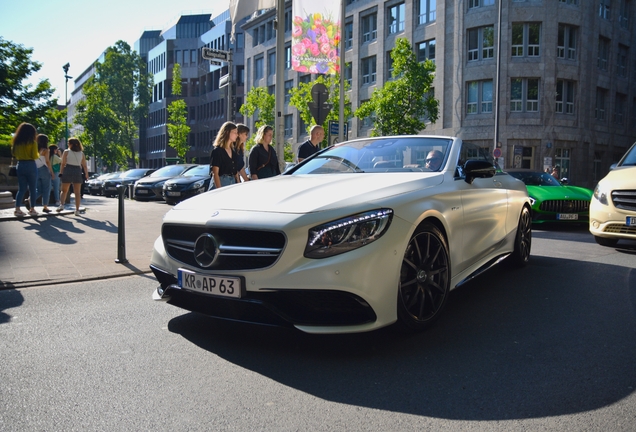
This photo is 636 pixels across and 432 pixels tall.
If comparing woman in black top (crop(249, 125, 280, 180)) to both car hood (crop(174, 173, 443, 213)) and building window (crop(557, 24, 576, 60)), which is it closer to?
car hood (crop(174, 173, 443, 213))

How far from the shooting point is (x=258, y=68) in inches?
2554

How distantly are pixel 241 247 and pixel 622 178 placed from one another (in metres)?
6.65

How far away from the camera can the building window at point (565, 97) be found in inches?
1545

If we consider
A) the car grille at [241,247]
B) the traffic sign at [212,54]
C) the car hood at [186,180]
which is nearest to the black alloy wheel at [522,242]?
the car grille at [241,247]

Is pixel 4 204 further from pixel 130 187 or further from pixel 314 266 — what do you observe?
pixel 314 266

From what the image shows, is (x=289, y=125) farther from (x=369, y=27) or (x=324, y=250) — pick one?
(x=324, y=250)

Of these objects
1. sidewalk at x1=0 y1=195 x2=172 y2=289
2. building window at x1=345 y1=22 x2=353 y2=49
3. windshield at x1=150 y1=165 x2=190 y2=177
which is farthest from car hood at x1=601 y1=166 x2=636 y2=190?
building window at x1=345 y1=22 x2=353 y2=49

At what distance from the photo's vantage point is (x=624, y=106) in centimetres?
4578

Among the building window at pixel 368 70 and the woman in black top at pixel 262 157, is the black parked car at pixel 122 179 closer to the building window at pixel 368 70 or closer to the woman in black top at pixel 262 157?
the woman in black top at pixel 262 157

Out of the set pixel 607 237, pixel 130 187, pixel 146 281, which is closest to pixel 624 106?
pixel 130 187

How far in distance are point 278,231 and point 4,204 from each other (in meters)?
16.5

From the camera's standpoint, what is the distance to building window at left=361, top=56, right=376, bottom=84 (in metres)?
47.4

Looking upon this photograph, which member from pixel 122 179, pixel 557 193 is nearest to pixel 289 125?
pixel 122 179

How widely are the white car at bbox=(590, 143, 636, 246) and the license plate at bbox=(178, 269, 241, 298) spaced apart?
650 centimetres
